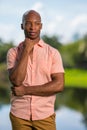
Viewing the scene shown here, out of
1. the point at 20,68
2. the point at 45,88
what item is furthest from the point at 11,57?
the point at 45,88

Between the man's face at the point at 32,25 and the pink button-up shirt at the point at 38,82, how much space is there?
77 mm

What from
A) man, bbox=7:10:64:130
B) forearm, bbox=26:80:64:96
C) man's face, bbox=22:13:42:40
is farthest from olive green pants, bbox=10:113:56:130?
man's face, bbox=22:13:42:40

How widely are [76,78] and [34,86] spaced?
27.3 metres

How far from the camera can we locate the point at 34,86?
1.83 metres

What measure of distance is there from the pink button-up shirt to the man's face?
8 centimetres

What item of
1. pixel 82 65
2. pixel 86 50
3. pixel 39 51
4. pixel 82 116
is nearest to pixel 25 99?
pixel 39 51

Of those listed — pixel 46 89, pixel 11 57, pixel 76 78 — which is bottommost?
pixel 76 78

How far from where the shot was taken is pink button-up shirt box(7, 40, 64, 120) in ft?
6.04

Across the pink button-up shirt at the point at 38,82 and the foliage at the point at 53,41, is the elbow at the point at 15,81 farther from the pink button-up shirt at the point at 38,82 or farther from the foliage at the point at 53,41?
the foliage at the point at 53,41

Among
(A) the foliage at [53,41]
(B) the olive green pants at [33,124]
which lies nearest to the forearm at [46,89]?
(B) the olive green pants at [33,124]

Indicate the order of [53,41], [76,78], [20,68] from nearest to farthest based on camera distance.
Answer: [20,68], [53,41], [76,78]

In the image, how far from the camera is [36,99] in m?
1.84

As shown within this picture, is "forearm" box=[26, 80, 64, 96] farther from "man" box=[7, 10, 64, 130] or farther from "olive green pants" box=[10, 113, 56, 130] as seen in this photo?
"olive green pants" box=[10, 113, 56, 130]

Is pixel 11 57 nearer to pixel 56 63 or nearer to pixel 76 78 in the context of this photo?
pixel 56 63
